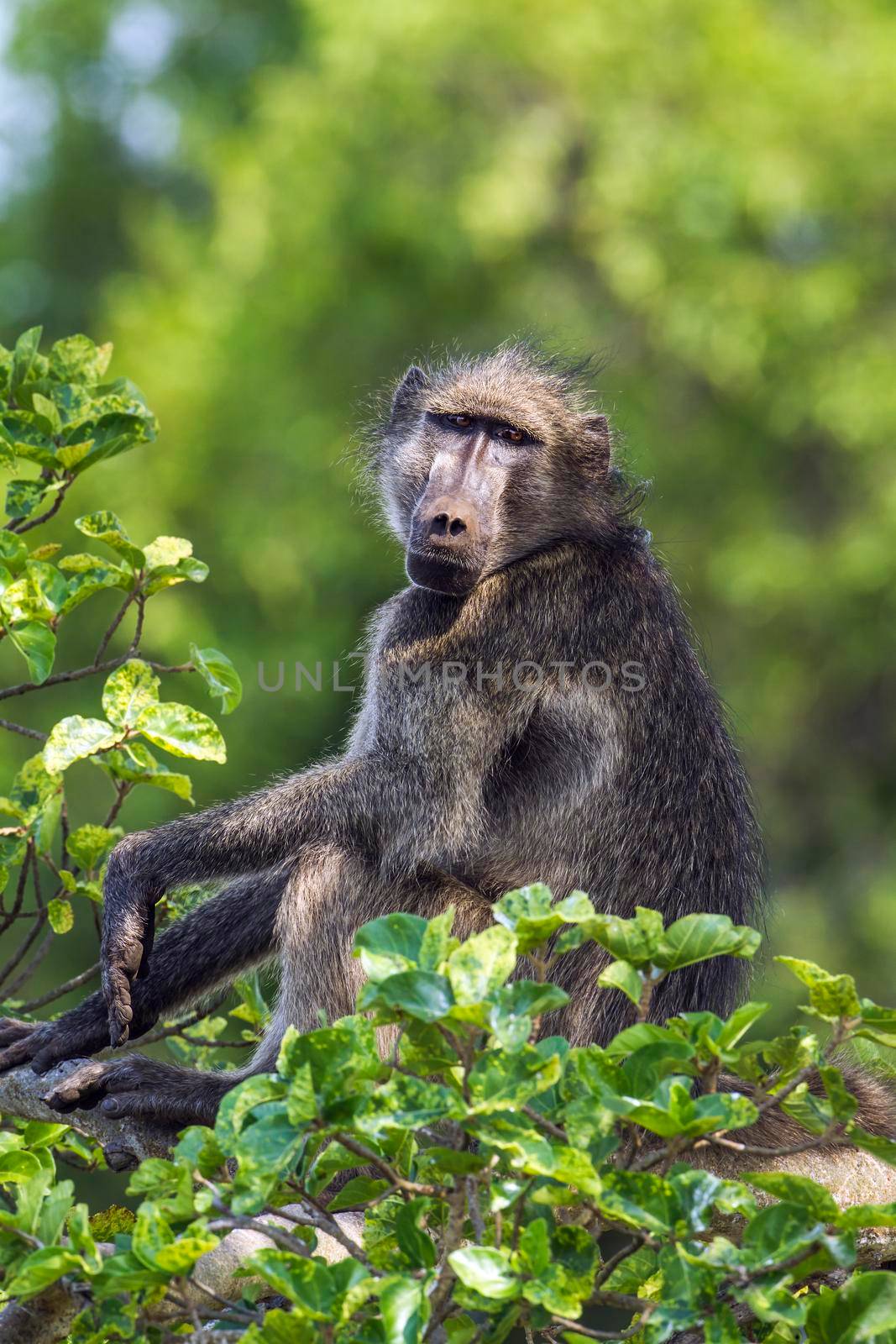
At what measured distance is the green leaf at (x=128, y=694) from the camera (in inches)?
139

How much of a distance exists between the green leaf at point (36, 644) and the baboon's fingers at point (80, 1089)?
1.31 meters

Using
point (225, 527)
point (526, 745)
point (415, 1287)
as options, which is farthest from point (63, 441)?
point (225, 527)

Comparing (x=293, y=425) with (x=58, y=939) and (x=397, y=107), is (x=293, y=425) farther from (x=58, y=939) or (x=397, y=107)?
(x=58, y=939)

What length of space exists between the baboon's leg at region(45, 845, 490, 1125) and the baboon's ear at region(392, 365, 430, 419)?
6.15ft

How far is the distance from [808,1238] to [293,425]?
14.6 meters

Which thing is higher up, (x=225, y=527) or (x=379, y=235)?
(x=379, y=235)

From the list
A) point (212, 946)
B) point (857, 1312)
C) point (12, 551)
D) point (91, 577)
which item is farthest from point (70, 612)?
point (857, 1312)

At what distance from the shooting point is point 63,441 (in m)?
4.11

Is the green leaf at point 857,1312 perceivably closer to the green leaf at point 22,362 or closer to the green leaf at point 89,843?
the green leaf at point 89,843

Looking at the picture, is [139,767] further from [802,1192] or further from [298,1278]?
[802,1192]

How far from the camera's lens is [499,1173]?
8.76 ft

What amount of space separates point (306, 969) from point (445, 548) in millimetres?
1321

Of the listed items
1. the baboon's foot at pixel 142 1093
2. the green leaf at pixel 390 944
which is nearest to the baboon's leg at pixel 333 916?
the baboon's foot at pixel 142 1093

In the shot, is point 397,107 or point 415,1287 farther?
point 397,107
